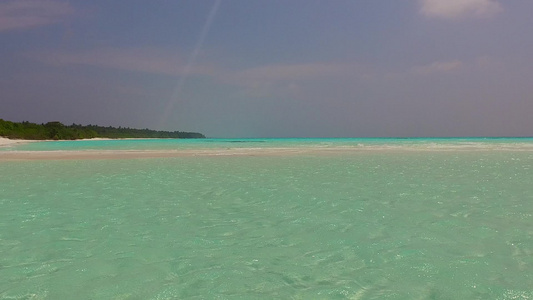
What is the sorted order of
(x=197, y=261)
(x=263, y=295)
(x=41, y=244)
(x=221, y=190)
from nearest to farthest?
1. (x=263, y=295)
2. (x=197, y=261)
3. (x=41, y=244)
4. (x=221, y=190)

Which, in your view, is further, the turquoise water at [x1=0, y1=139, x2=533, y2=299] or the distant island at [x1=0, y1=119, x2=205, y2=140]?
the distant island at [x1=0, y1=119, x2=205, y2=140]

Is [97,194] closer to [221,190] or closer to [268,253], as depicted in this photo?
[221,190]

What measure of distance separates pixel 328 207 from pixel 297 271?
154 inches

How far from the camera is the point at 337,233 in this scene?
616 cm

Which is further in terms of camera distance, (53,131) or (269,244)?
(53,131)

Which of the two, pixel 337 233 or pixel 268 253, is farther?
pixel 337 233

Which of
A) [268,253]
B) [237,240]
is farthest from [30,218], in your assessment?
[268,253]

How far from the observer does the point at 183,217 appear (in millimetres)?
7398

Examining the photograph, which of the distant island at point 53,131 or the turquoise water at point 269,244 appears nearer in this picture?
the turquoise water at point 269,244

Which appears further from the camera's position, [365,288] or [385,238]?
[385,238]

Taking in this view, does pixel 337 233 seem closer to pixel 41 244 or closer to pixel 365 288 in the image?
pixel 365 288

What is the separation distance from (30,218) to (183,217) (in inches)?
122

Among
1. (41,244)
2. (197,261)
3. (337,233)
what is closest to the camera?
(197,261)

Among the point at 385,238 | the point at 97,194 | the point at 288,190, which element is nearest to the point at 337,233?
the point at 385,238
